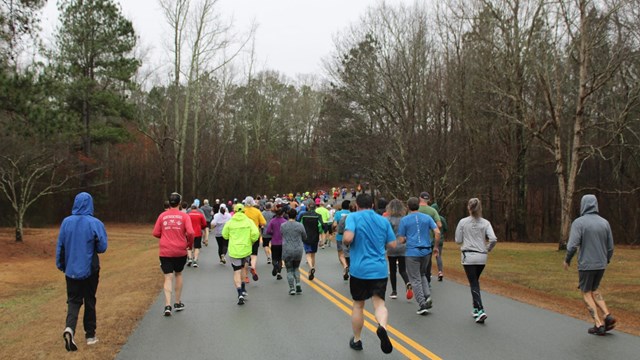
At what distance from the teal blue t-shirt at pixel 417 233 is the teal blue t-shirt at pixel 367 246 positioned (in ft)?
9.41

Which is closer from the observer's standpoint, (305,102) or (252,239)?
(252,239)

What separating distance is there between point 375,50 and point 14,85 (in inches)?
869

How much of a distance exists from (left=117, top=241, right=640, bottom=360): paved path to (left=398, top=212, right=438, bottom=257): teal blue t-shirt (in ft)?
3.53

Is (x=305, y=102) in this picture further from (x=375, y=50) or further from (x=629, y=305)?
(x=629, y=305)

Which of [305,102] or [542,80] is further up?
[305,102]

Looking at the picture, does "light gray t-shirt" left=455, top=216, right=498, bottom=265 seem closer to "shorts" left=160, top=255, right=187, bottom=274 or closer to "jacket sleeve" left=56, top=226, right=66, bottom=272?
"shorts" left=160, top=255, right=187, bottom=274

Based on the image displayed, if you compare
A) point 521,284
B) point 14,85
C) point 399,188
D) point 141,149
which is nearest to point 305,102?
point 141,149

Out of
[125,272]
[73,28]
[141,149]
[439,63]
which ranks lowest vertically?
[125,272]

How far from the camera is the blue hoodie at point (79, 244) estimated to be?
758 centimetres

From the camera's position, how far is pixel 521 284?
47.6 feet

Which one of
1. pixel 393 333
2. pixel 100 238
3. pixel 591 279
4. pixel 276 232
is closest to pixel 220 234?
pixel 276 232

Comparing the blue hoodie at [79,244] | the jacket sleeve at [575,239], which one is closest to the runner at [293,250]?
the blue hoodie at [79,244]

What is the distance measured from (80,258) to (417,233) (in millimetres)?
5402

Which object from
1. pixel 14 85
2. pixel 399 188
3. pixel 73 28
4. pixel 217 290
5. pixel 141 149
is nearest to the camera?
pixel 217 290
